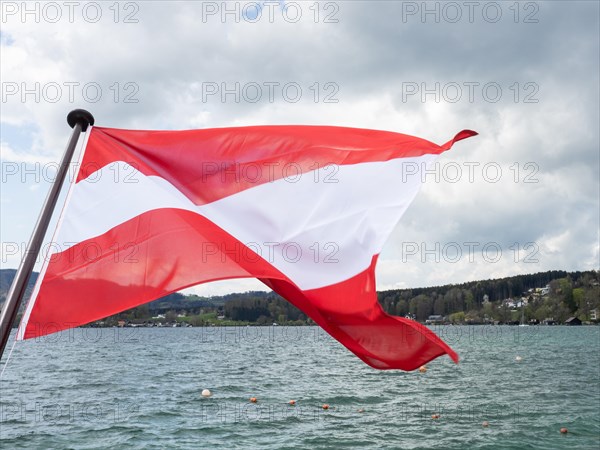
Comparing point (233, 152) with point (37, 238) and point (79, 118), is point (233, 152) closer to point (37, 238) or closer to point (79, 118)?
point (79, 118)

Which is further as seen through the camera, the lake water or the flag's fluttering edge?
the lake water

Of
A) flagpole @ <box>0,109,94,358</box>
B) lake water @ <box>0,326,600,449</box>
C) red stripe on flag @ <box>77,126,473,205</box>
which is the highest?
red stripe on flag @ <box>77,126,473,205</box>

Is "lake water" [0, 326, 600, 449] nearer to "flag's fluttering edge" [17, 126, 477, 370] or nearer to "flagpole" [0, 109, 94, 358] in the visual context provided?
"flag's fluttering edge" [17, 126, 477, 370]

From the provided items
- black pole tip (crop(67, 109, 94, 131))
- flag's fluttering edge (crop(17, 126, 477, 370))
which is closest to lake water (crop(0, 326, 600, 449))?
flag's fluttering edge (crop(17, 126, 477, 370))

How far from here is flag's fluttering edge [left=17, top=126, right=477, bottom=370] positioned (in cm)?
592

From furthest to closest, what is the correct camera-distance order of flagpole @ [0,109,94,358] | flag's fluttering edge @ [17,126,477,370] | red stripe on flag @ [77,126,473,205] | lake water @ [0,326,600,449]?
lake water @ [0,326,600,449], red stripe on flag @ [77,126,473,205], flag's fluttering edge @ [17,126,477,370], flagpole @ [0,109,94,358]

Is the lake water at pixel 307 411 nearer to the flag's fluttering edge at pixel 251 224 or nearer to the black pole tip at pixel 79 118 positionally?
the flag's fluttering edge at pixel 251 224

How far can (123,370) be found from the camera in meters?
52.8

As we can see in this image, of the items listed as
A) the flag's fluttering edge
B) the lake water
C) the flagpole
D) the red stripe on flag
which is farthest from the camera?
the lake water

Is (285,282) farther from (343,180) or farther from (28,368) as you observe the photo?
(28,368)

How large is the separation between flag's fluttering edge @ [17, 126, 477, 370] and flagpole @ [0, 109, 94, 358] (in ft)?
2.03

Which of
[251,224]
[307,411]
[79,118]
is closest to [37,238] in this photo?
[79,118]

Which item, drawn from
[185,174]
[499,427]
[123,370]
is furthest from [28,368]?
[185,174]

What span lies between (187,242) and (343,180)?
181 centimetres
